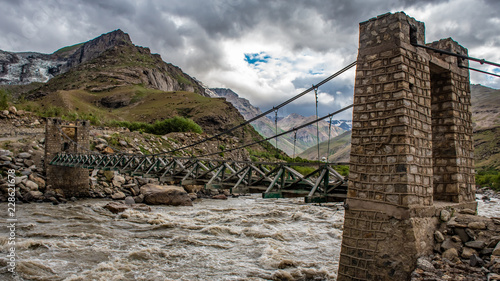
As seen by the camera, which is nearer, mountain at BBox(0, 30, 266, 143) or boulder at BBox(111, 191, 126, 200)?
boulder at BBox(111, 191, 126, 200)

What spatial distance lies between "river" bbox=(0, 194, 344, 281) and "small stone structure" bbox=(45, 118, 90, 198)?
108 inches

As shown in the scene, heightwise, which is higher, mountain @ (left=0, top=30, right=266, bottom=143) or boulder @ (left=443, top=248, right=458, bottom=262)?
mountain @ (left=0, top=30, right=266, bottom=143)

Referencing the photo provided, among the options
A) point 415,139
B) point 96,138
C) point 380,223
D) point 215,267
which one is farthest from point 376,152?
point 96,138

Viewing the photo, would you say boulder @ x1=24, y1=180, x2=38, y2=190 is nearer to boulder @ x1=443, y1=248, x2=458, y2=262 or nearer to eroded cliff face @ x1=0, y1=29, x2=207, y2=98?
boulder @ x1=443, y1=248, x2=458, y2=262

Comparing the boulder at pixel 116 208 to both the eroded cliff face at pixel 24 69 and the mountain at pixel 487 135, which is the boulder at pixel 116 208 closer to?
the mountain at pixel 487 135

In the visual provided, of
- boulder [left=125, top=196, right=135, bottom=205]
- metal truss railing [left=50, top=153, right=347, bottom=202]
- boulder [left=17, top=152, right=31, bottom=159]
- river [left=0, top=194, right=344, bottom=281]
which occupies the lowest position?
river [left=0, top=194, right=344, bottom=281]

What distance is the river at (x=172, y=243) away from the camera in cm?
773

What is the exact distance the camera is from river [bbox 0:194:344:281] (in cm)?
773

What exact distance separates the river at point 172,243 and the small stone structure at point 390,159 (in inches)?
95.4

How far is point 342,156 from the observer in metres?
163

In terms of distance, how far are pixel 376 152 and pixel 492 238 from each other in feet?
7.01

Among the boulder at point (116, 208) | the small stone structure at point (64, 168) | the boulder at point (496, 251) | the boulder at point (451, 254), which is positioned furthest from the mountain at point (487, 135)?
the boulder at point (496, 251)

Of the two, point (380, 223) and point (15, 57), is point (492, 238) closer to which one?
point (380, 223)

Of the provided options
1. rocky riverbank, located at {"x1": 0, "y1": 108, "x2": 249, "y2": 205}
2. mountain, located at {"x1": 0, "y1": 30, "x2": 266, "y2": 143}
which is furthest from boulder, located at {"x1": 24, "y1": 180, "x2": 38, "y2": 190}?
mountain, located at {"x1": 0, "y1": 30, "x2": 266, "y2": 143}
